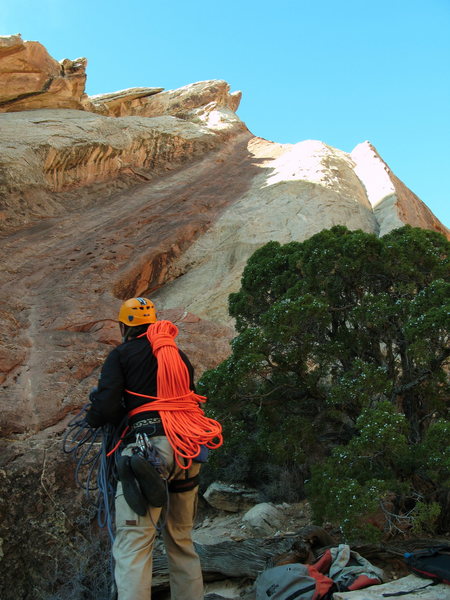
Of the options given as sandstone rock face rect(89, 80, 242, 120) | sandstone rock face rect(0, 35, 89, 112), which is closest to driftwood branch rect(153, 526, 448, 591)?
sandstone rock face rect(0, 35, 89, 112)

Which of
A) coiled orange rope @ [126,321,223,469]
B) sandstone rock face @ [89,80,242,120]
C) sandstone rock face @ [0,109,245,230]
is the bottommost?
coiled orange rope @ [126,321,223,469]

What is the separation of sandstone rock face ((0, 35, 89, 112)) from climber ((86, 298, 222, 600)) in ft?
70.6

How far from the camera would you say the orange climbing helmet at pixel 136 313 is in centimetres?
445

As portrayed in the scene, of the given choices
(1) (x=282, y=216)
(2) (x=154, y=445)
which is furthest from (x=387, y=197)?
(2) (x=154, y=445)

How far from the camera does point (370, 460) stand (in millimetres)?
5625

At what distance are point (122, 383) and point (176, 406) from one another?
41 cm

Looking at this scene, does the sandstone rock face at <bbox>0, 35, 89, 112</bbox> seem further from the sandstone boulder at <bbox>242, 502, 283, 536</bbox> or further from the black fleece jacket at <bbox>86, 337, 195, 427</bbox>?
the black fleece jacket at <bbox>86, 337, 195, 427</bbox>

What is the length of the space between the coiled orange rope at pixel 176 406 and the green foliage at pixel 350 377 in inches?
71.1

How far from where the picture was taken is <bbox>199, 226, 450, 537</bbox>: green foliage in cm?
550

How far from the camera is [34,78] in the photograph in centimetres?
2331

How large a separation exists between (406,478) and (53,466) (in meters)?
3.89

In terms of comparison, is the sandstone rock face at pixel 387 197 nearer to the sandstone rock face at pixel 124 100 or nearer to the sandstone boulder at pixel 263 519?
the sandstone boulder at pixel 263 519

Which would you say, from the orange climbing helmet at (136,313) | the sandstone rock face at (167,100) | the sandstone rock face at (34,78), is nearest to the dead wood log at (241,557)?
the orange climbing helmet at (136,313)

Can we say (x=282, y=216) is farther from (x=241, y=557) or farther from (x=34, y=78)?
(x=241, y=557)
